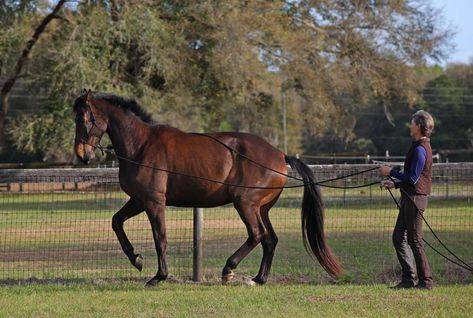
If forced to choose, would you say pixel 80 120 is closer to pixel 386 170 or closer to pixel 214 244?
pixel 386 170

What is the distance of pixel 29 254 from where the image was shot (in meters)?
13.4

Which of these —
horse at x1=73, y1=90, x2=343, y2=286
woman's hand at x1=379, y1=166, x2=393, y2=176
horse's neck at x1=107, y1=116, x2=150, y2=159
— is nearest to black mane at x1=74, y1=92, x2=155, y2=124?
horse at x1=73, y1=90, x2=343, y2=286

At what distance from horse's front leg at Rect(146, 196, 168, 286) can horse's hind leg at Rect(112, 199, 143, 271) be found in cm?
30

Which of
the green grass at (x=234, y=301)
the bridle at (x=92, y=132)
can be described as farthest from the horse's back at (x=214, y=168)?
the green grass at (x=234, y=301)

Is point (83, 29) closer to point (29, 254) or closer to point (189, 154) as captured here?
point (29, 254)

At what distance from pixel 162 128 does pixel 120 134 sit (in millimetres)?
567

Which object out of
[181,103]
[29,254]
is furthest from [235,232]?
[181,103]

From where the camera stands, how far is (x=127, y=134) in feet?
33.6

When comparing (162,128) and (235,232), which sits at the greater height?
(162,128)

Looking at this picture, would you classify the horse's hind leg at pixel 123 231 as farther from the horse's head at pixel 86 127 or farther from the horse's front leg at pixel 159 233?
the horse's head at pixel 86 127

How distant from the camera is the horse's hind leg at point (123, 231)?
33.0 ft

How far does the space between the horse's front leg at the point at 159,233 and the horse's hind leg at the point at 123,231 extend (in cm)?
30

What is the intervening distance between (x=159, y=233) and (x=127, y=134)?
137 centimetres

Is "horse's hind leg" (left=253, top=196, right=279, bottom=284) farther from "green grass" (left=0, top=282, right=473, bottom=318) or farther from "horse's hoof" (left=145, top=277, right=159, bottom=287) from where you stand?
Answer: "horse's hoof" (left=145, top=277, right=159, bottom=287)
